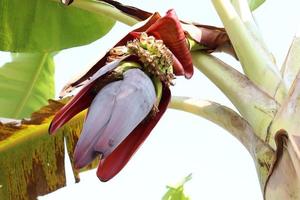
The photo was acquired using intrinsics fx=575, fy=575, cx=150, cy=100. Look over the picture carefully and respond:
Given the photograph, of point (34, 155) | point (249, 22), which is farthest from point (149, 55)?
point (34, 155)

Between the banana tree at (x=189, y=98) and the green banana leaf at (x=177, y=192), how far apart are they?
1.20 feet

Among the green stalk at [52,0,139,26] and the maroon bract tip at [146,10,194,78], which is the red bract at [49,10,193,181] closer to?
the maroon bract tip at [146,10,194,78]

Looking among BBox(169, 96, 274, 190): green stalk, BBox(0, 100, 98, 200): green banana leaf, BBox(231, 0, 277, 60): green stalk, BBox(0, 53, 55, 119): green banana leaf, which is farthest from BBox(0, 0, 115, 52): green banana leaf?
BBox(169, 96, 274, 190): green stalk

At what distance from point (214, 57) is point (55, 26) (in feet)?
1.90

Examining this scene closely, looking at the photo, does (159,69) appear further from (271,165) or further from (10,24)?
(10,24)

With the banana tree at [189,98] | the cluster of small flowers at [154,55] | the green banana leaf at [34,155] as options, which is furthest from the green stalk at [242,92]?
the green banana leaf at [34,155]

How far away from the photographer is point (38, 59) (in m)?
1.70

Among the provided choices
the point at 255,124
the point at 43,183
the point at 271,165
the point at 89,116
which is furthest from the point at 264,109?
the point at 43,183

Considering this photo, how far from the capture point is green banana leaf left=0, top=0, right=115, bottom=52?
1.47m

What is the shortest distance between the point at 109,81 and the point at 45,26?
0.76m

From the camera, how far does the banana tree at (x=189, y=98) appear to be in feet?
2.46

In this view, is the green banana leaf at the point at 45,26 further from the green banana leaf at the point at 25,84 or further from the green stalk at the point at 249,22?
the green stalk at the point at 249,22

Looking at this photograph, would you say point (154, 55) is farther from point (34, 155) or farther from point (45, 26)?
point (45, 26)

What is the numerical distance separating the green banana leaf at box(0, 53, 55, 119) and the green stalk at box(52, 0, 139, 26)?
476 millimetres
